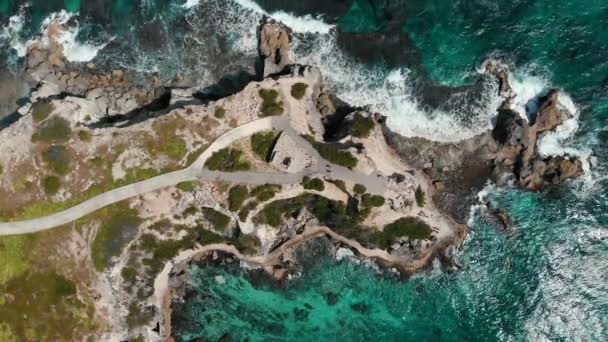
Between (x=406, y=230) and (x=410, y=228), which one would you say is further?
(x=406, y=230)

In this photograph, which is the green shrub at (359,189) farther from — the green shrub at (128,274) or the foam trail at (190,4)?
the foam trail at (190,4)

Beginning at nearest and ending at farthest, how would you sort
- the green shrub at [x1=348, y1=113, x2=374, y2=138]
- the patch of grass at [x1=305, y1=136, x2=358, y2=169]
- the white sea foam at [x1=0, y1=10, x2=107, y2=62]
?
the patch of grass at [x1=305, y1=136, x2=358, y2=169] < the green shrub at [x1=348, y1=113, x2=374, y2=138] < the white sea foam at [x1=0, y1=10, x2=107, y2=62]

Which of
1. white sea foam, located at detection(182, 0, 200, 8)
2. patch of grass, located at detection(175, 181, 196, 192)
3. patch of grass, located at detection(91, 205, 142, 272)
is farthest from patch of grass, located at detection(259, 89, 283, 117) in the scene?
patch of grass, located at detection(91, 205, 142, 272)

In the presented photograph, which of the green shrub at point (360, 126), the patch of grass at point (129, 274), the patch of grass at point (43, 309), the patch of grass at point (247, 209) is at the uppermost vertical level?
the green shrub at point (360, 126)

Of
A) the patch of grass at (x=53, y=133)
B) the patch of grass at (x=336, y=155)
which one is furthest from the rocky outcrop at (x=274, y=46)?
the patch of grass at (x=53, y=133)

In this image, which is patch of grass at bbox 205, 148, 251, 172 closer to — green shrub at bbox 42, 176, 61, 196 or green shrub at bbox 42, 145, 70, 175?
green shrub at bbox 42, 145, 70, 175

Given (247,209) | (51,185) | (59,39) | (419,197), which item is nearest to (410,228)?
(419,197)

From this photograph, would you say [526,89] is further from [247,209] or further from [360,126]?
[247,209]
